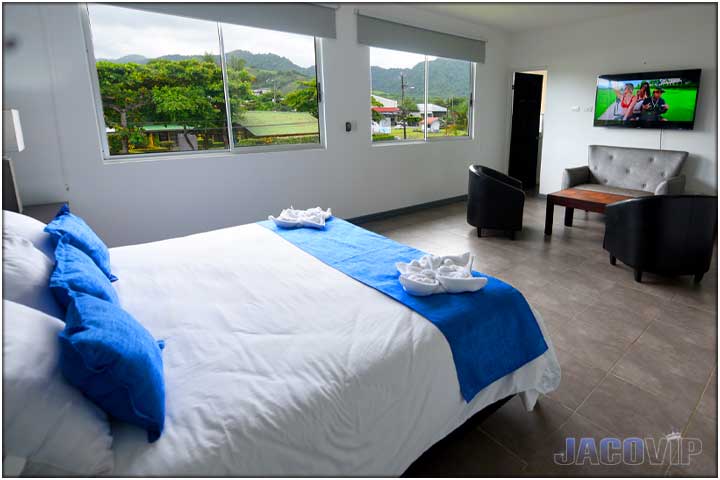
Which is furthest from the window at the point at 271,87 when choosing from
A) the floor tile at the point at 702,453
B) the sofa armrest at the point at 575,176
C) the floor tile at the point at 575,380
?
the floor tile at the point at 702,453

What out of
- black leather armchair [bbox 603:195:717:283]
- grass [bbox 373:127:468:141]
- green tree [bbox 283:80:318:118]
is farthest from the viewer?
grass [bbox 373:127:468:141]

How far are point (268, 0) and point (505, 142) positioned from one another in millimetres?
4443

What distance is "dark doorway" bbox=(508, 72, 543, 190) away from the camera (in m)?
6.48

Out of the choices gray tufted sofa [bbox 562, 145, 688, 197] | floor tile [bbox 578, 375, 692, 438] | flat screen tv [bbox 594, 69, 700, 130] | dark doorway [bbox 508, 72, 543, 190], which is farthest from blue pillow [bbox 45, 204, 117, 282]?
dark doorway [bbox 508, 72, 543, 190]

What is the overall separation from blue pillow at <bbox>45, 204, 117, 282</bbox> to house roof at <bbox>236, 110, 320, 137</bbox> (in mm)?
2393

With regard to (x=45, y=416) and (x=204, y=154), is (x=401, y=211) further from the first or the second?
(x=45, y=416)

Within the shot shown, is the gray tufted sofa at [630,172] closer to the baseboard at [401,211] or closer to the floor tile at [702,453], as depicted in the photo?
the baseboard at [401,211]

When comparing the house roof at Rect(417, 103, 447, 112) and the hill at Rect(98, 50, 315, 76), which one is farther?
the house roof at Rect(417, 103, 447, 112)

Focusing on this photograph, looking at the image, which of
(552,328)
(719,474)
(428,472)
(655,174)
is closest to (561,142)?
(655,174)

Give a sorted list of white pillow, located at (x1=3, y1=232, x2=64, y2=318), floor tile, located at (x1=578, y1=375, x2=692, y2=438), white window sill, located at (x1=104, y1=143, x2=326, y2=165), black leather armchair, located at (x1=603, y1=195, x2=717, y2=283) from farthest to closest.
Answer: white window sill, located at (x1=104, y1=143, x2=326, y2=165), black leather armchair, located at (x1=603, y1=195, x2=717, y2=283), floor tile, located at (x1=578, y1=375, x2=692, y2=438), white pillow, located at (x1=3, y1=232, x2=64, y2=318)

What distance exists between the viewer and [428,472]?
1519mm

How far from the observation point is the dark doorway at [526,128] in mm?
6480

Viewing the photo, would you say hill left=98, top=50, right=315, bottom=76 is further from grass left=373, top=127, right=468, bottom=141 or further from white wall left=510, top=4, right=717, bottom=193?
white wall left=510, top=4, right=717, bottom=193

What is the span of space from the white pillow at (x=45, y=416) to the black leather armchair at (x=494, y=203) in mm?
3944
